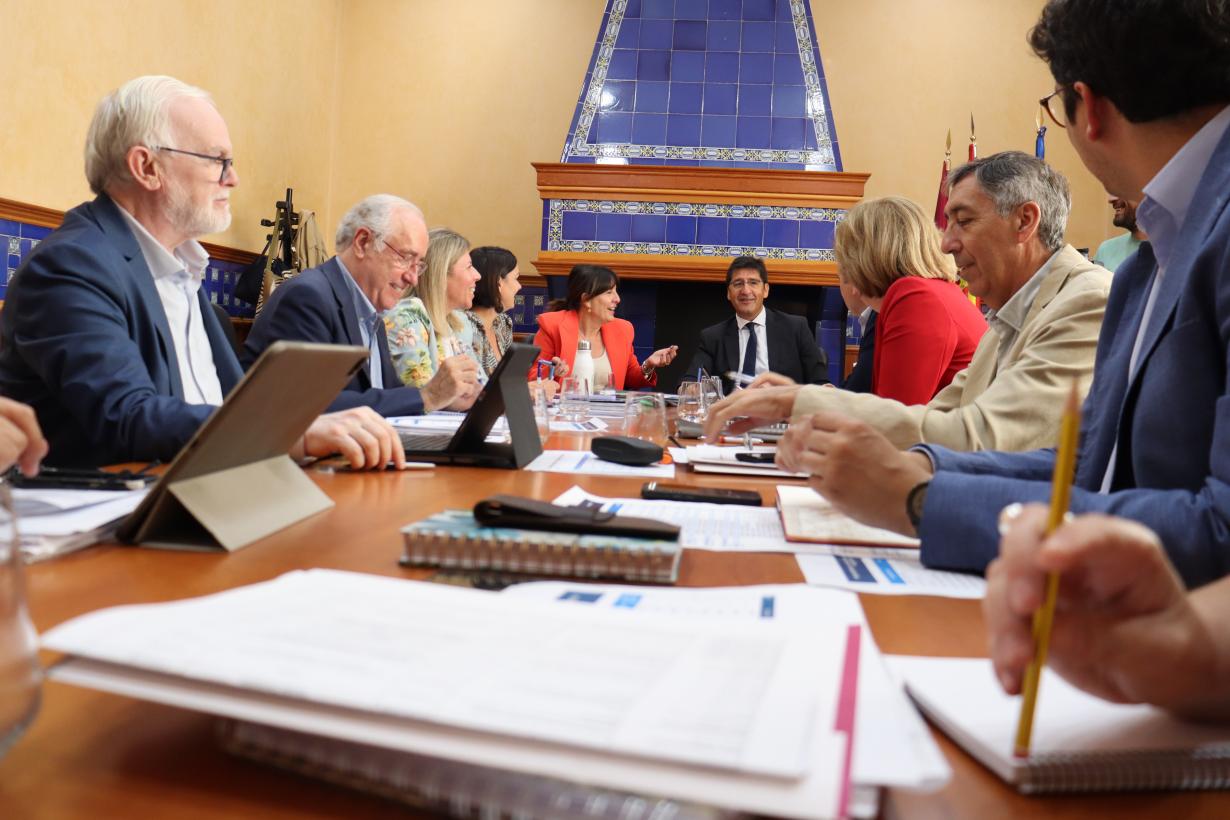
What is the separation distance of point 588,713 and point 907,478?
0.67 metres

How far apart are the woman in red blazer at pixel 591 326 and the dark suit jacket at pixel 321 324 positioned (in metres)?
2.56

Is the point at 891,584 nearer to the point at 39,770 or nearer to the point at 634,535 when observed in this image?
the point at 634,535

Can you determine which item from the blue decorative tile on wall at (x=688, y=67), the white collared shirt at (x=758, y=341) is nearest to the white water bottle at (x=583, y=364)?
the white collared shirt at (x=758, y=341)

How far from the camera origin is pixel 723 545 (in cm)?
97

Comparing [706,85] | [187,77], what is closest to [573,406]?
[187,77]

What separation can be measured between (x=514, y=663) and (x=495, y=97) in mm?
7009

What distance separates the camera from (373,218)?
296 cm

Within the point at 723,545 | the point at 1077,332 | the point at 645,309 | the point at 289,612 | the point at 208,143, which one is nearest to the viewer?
the point at 289,612

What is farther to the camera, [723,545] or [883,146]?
[883,146]

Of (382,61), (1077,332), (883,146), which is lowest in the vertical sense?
(1077,332)

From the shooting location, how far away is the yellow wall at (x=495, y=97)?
20.8 ft

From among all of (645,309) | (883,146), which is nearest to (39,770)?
(645,309)

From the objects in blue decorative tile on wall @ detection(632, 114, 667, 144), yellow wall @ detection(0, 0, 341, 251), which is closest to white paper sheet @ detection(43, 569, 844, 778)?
yellow wall @ detection(0, 0, 341, 251)

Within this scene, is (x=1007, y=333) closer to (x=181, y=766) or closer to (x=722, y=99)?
Result: (x=181, y=766)
